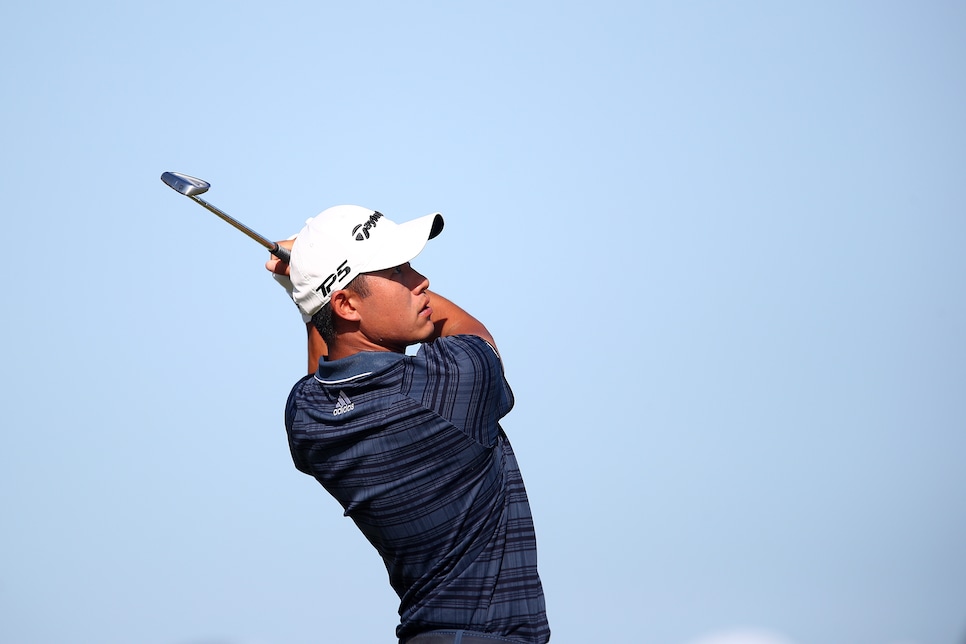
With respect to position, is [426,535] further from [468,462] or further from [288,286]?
[288,286]

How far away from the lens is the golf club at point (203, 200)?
71.1 inches

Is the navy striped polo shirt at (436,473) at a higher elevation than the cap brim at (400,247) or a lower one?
lower

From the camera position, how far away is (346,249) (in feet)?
5.36

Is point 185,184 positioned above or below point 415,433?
above

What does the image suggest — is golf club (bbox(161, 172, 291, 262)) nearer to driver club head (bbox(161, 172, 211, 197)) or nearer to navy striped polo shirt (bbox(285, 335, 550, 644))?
driver club head (bbox(161, 172, 211, 197))

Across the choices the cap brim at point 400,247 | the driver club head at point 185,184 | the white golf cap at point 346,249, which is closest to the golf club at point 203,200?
the driver club head at point 185,184

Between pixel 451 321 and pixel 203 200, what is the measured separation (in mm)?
480

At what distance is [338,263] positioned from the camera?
1632 millimetres

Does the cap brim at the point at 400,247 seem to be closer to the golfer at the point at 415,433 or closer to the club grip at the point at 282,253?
the golfer at the point at 415,433

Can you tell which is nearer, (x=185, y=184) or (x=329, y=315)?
(x=329, y=315)

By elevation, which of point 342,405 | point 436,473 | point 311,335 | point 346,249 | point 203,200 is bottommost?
point 436,473

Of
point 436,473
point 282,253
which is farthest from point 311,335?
point 436,473

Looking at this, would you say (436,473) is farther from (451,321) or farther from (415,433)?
(451,321)

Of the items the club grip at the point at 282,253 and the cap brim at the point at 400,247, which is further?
the club grip at the point at 282,253
